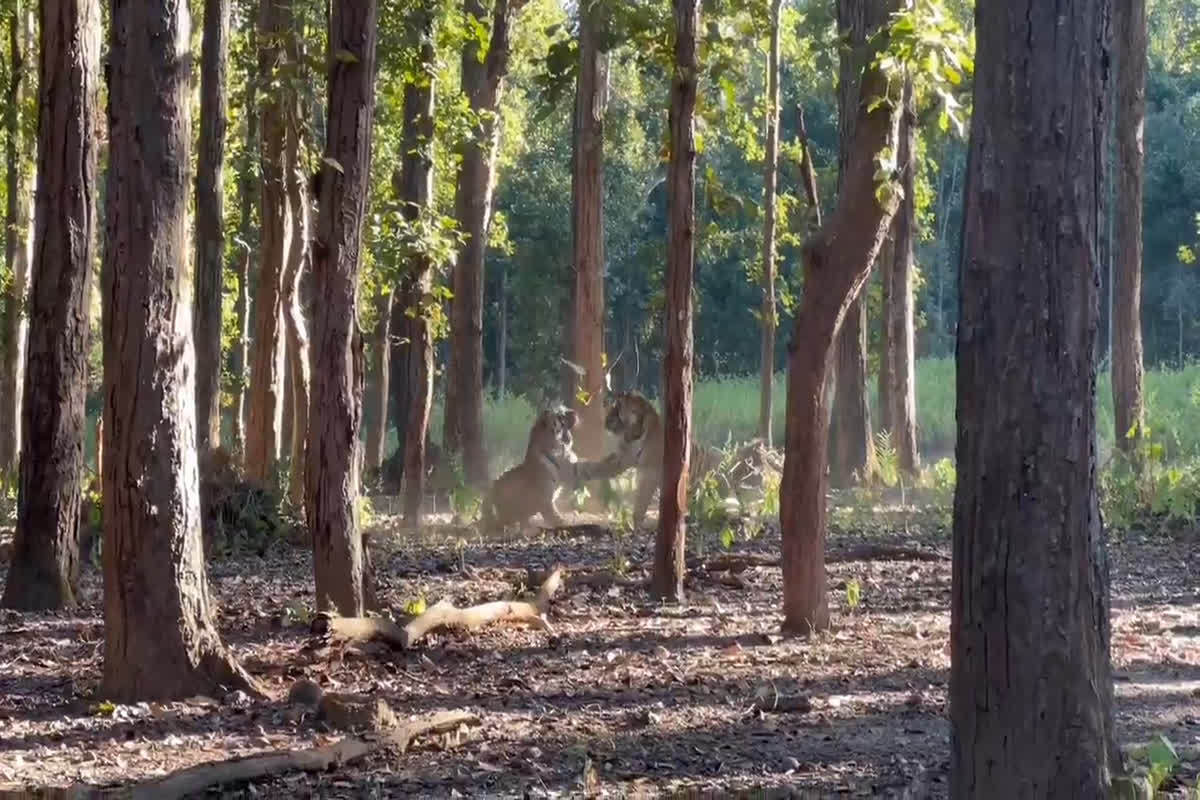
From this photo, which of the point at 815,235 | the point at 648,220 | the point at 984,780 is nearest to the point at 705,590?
the point at 815,235

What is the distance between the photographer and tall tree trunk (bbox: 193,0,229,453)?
16922mm

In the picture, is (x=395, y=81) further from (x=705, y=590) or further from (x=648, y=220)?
(x=648, y=220)

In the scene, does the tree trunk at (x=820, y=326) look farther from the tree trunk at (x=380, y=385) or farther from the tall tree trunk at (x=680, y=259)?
the tree trunk at (x=380, y=385)

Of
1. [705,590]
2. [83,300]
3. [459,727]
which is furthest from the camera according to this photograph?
[705,590]

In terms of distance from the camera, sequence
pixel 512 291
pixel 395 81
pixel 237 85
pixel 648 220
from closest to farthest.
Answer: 1. pixel 395 81
2. pixel 237 85
3. pixel 512 291
4. pixel 648 220

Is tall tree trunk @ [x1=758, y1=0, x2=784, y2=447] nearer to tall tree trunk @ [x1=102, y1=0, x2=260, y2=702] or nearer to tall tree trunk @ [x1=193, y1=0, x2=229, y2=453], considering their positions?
tall tree trunk @ [x1=193, y1=0, x2=229, y2=453]

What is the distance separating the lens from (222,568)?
1537 cm

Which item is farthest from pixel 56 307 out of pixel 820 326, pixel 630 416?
pixel 630 416

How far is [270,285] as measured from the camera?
19141 mm

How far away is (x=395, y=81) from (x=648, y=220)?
99.7 feet

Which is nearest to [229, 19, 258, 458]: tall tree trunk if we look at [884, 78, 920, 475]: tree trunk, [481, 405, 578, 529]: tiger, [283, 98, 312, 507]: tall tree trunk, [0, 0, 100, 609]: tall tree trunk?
[283, 98, 312, 507]: tall tree trunk

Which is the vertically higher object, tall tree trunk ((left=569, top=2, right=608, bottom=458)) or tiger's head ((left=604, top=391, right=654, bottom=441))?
tall tree trunk ((left=569, top=2, right=608, bottom=458))

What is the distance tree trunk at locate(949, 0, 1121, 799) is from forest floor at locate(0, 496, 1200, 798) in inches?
42.2

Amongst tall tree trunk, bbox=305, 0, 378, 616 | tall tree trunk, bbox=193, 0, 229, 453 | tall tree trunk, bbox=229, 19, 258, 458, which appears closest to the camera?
tall tree trunk, bbox=305, 0, 378, 616
